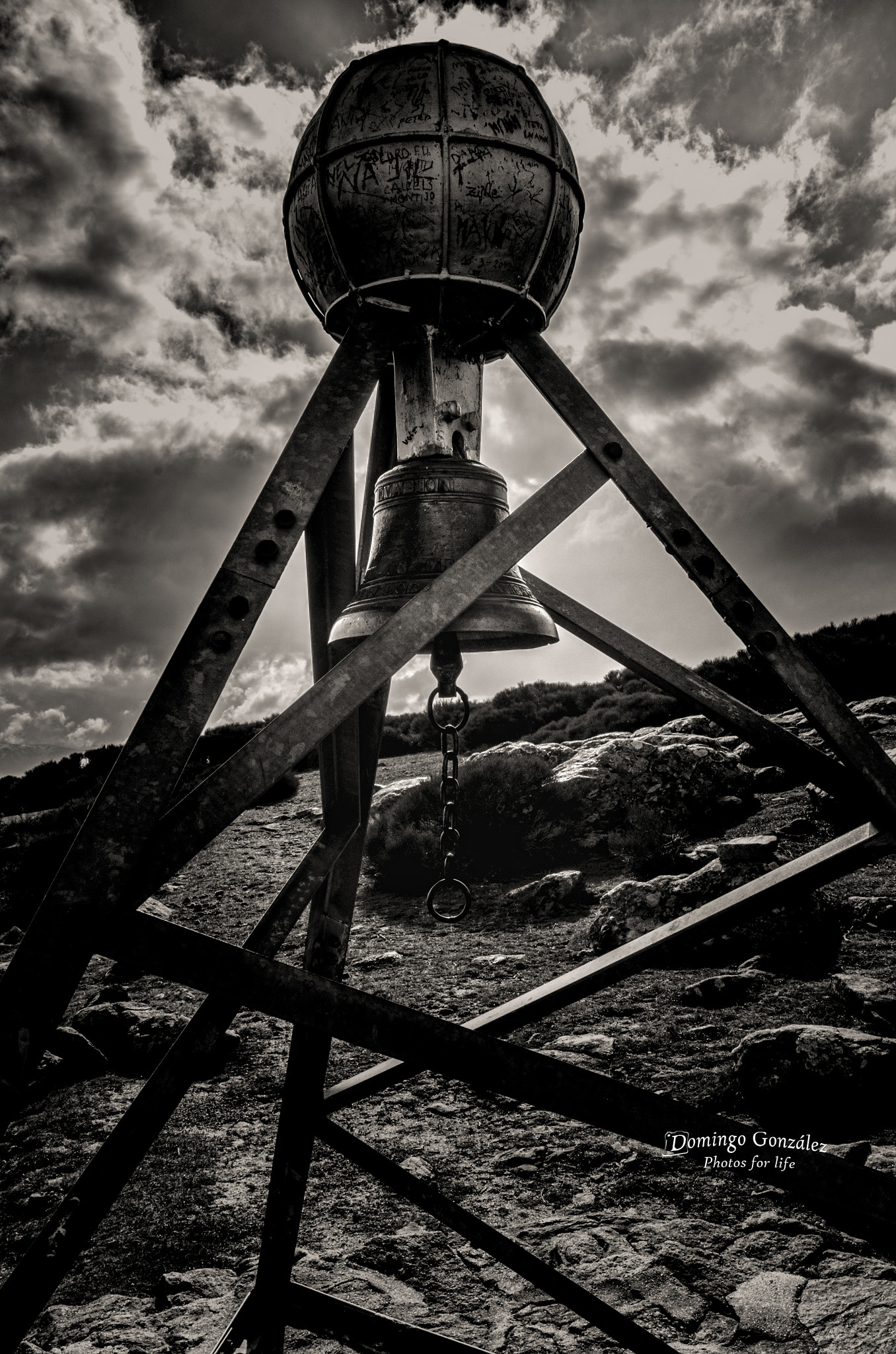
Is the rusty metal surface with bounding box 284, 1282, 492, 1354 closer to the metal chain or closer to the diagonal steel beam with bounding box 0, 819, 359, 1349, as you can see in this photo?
the diagonal steel beam with bounding box 0, 819, 359, 1349

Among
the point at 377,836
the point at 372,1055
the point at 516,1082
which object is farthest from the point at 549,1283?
the point at 377,836

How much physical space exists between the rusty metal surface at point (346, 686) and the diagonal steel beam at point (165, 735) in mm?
73

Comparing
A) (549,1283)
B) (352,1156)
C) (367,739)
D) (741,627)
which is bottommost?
(549,1283)

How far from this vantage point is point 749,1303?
2.88m

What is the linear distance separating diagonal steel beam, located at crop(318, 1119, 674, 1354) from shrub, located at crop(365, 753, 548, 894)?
6.08 m

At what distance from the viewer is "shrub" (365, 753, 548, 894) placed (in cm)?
906

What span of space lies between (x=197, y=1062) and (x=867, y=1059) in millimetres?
3139

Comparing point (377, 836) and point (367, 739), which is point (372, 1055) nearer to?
point (367, 739)

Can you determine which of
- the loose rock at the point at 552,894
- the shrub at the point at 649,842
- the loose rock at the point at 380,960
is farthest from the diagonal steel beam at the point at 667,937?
the shrub at the point at 649,842

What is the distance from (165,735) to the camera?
1.75 metres

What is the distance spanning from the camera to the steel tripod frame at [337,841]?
165cm

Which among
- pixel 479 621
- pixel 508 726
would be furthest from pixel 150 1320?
pixel 508 726


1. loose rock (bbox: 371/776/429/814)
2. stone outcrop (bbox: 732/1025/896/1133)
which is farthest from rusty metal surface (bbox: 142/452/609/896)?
loose rock (bbox: 371/776/429/814)

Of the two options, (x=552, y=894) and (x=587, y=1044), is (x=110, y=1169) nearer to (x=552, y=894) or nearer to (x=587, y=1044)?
(x=587, y=1044)
